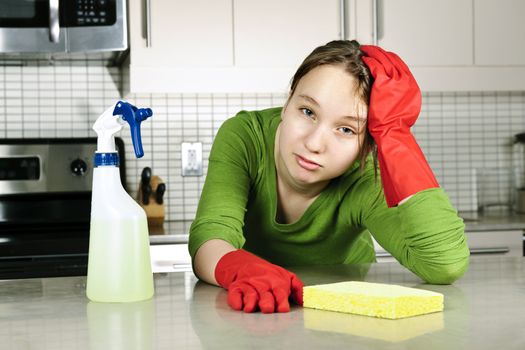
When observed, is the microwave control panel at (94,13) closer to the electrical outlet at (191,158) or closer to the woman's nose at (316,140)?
the electrical outlet at (191,158)

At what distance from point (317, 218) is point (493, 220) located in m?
1.60

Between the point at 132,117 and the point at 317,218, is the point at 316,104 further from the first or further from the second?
the point at 132,117

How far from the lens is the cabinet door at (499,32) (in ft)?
9.84

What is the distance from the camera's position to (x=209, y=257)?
1272 mm

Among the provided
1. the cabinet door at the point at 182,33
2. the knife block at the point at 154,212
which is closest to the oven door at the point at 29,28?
the cabinet door at the point at 182,33

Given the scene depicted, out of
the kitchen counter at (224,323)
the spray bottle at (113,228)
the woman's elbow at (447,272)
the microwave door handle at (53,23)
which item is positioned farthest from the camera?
the microwave door handle at (53,23)

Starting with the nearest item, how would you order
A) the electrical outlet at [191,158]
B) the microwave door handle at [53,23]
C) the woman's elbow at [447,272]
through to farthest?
the woman's elbow at [447,272] → the microwave door handle at [53,23] → the electrical outlet at [191,158]

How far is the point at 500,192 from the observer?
338 cm

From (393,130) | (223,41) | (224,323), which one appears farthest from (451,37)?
(224,323)

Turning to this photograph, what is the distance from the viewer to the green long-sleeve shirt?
4.24 ft

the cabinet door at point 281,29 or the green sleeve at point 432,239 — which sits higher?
the cabinet door at point 281,29

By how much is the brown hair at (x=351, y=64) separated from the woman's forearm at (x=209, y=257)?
0.98 ft

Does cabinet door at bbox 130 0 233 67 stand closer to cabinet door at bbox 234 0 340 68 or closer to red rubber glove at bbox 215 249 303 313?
cabinet door at bbox 234 0 340 68

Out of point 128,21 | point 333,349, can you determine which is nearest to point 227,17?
point 128,21
